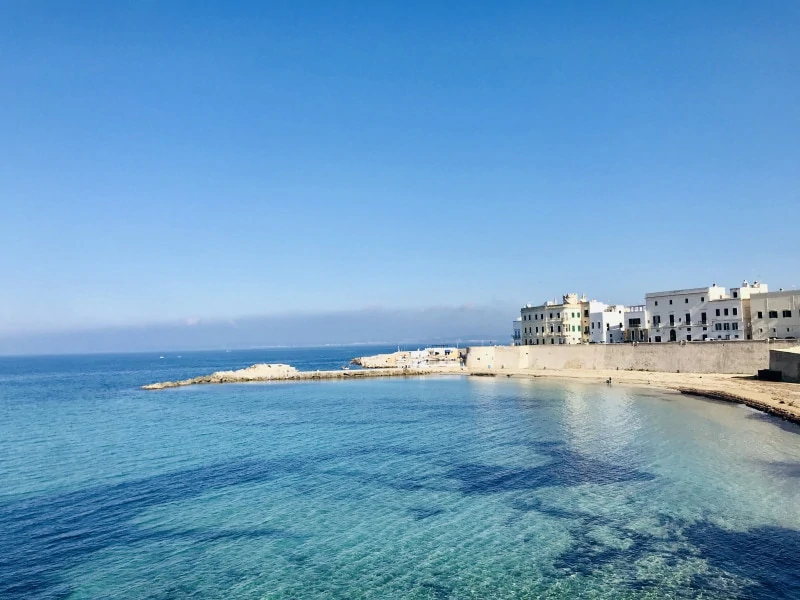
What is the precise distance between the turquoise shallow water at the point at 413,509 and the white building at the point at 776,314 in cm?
2983

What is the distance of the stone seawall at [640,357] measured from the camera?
220ft

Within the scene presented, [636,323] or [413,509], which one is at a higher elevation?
[636,323]

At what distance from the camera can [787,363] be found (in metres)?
58.8

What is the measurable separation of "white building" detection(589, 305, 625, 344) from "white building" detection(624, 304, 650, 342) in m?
0.99

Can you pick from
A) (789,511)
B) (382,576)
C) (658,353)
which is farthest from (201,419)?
(658,353)

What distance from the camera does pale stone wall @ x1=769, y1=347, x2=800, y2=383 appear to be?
57206 millimetres

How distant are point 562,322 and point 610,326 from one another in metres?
8.40

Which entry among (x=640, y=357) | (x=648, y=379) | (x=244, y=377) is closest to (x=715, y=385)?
(x=648, y=379)

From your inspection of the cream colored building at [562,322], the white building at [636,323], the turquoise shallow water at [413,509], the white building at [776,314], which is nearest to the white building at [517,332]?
the cream colored building at [562,322]

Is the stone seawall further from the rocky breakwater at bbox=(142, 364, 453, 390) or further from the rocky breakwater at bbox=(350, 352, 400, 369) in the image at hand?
the rocky breakwater at bbox=(350, 352, 400, 369)

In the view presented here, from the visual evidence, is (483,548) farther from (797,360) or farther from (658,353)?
(658,353)

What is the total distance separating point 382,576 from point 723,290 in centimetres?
7662

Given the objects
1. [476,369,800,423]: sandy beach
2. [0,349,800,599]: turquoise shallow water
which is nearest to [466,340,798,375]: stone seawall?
[476,369,800,423]: sandy beach

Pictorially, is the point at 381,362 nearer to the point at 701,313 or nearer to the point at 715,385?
the point at 701,313
